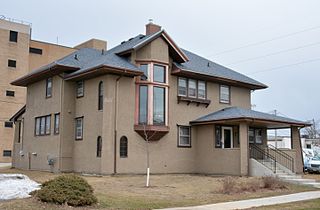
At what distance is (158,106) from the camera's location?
26.1 meters

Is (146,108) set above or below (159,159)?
above

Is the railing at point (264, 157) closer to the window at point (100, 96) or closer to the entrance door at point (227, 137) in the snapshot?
the entrance door at point (227, 137)

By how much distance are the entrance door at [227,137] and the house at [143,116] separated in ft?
0.22

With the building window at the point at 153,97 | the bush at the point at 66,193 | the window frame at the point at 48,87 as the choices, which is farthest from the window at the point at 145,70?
the bush at the point at 66,193

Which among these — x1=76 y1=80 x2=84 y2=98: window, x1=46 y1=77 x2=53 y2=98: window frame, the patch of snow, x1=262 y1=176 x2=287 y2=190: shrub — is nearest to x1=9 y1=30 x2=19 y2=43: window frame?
x1=46 y1=77 x2=53 y2=98: window frame

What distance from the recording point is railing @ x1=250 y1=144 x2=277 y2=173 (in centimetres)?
2615

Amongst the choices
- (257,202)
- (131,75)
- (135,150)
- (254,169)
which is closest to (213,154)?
(254,169)

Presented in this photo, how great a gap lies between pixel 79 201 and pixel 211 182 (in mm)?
10090

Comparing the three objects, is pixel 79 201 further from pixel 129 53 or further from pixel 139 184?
pixel 129 53

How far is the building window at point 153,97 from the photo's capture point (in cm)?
2562

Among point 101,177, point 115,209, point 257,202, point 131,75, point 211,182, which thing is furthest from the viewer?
point 131,75

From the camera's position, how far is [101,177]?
23.3 metres

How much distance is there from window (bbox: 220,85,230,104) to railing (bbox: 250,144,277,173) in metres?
3.67

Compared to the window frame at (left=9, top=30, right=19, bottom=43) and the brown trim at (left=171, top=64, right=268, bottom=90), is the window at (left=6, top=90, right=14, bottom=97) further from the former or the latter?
the brown trim at (left=171, top=64, right=268, bottom=90)
